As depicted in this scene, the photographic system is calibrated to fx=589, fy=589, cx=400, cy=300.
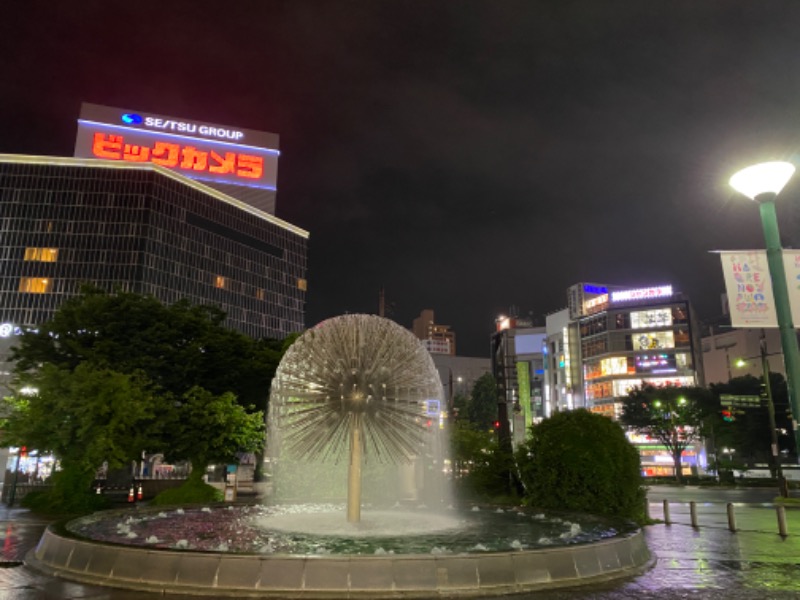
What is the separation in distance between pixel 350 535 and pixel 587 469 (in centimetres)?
877

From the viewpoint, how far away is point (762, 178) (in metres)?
11.5

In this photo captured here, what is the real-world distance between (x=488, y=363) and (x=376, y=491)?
146 meters

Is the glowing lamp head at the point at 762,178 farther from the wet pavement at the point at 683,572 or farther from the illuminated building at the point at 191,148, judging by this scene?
the illuminated building at the point at 191,148

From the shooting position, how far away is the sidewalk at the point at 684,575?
Result: 29.7 feet

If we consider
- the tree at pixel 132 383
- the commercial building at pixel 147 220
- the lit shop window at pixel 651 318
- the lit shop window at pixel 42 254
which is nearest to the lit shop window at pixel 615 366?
the lit shop window at pixel 651 318

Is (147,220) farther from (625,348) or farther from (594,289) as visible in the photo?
(625,348)

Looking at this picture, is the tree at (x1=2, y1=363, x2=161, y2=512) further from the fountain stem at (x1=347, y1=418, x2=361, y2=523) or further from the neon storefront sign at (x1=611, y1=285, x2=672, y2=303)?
the neon storefront sign at (x1=611, y1=285, x2=672, y2=303)

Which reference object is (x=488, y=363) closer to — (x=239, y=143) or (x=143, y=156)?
(x=239, y=143)

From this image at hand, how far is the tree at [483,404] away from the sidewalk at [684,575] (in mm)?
85993

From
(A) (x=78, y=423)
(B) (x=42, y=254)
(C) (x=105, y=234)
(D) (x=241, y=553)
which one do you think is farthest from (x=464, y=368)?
(D) (x=241, y=553)

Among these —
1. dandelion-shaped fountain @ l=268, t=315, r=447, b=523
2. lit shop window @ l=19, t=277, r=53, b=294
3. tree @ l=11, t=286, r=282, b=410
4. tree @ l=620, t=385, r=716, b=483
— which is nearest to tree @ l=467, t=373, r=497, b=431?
tree @ l=620, t=385, r=716, b=483

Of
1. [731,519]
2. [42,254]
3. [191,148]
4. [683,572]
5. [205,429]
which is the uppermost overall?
[191,148]

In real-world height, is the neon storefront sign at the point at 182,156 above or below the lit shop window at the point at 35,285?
above

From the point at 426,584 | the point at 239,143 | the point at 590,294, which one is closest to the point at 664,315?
the point at 590,294
